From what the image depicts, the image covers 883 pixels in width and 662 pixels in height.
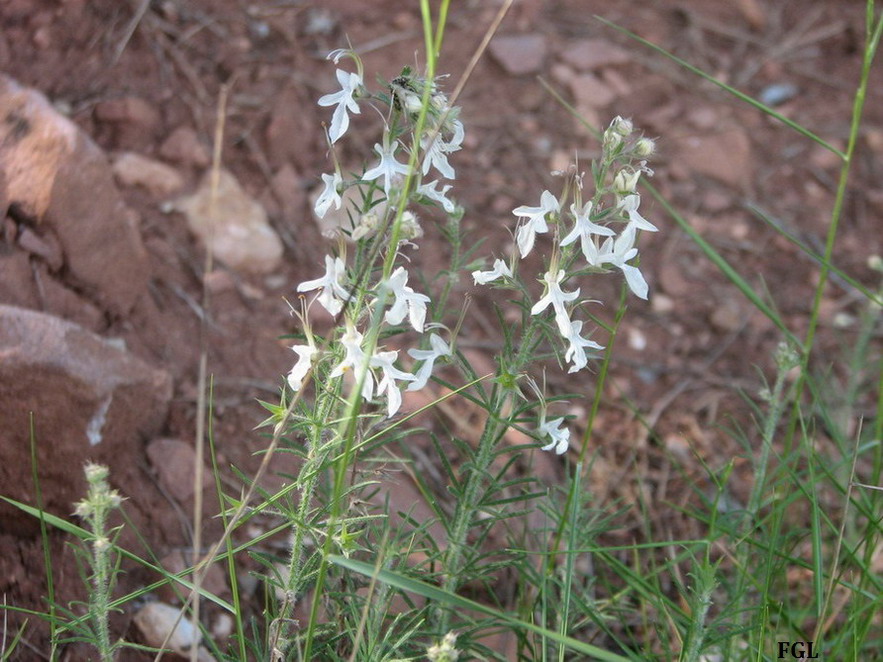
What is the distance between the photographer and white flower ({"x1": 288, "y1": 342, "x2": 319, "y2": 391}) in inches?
77.8

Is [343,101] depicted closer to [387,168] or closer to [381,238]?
[387,168]

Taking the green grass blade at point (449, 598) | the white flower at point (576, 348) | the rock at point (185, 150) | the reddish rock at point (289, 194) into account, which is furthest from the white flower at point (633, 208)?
A: the rock at point (185, 150)

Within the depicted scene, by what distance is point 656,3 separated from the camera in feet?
17.6

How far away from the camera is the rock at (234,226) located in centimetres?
367

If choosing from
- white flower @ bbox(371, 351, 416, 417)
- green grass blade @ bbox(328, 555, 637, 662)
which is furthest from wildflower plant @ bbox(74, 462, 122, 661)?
white flower @ bbox(371, 351, 416, 417)

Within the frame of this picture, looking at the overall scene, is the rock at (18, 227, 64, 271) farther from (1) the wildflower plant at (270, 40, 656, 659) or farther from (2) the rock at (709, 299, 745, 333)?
(2) the rock at (709, 299, 745, 333)

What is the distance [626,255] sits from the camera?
6.69ft

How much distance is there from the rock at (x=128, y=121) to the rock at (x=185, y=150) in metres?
0.07

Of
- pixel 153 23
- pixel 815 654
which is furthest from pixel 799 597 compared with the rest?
pixel 153 23

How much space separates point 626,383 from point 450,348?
1.94 meters

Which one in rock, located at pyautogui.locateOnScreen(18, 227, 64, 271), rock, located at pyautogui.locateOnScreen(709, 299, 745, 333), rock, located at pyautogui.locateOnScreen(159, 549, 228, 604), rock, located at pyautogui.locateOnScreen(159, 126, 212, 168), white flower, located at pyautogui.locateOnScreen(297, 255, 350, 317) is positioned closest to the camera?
white flower, located at pyautogui.locateOnScreen(297, 255, 350, 317)

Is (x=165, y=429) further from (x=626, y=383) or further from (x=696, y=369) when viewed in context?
(x=696, y=369)

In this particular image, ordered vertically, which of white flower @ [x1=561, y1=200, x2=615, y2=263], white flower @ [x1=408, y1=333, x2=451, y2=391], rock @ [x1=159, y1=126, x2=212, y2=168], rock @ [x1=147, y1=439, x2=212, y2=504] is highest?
white flower @ [x1=561, y1=200, x2=615, y2=263]

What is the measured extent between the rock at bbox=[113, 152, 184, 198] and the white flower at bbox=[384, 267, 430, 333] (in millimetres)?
2052
